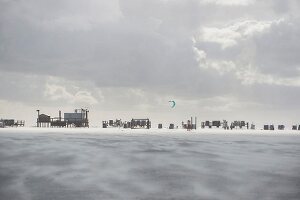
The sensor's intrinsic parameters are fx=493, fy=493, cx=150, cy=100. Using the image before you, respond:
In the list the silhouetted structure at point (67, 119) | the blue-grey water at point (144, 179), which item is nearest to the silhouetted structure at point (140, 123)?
the silhouetted structure at point (67, 119)

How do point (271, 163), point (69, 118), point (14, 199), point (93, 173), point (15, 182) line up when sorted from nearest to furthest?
point (14, 199), point (15, 182), point (93, 173), point (271, 163), point (69, 118)

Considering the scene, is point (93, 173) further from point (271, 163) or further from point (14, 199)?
point (271, 163)

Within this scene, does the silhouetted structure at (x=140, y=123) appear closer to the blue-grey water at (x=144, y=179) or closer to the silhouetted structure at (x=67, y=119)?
the silhouetted structure at (x=67, y=119)

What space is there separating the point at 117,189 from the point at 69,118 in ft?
336

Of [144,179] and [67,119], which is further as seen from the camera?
[67,119]

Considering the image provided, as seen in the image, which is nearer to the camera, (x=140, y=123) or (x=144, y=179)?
(x=144, y=179)

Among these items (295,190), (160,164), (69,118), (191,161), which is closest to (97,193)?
(295,190)

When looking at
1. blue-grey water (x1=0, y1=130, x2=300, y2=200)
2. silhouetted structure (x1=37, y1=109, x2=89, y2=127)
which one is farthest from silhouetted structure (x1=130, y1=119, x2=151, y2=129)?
blue-grey water (x1=0, y1=130, x2=300, y2=200)

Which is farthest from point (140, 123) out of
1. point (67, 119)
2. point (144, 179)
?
point (144, 179)

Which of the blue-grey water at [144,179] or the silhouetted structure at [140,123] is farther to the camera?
the silhouetted structure at [140,123]

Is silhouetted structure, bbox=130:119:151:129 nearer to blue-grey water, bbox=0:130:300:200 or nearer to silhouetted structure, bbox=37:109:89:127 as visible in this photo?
silhouetted structure, bbox=37:109:89:127

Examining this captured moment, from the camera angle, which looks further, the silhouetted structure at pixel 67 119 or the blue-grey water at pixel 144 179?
the silhouetted structure at pixel 67 119

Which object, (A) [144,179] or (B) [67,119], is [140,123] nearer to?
(B) [67,119]

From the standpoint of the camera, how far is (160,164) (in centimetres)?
2545
